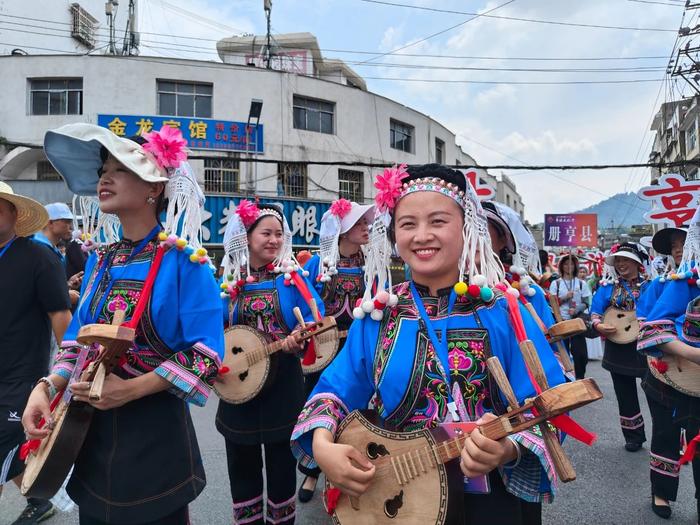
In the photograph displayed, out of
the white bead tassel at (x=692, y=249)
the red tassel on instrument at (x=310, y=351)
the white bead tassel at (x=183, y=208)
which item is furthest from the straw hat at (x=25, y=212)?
the white bead tassel at (x=692, y=249)

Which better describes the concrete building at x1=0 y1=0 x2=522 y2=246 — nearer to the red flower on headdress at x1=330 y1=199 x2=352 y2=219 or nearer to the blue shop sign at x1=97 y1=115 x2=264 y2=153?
the blue shop sign at x1=97 y1=115 x2=264 y2=153

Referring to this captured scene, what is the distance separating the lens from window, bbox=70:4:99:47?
19828 mm

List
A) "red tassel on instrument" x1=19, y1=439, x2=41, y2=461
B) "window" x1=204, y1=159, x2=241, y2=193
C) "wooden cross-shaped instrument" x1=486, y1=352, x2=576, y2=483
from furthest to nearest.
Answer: "window" x1=204, y1=159, x2=241, y2=193 < "red tassel on instrument" x1=19, y1=439, x2=41, y2=461 < "wooden cross-shaped instrument" x1=486, y1=352, x2=576, y2=483

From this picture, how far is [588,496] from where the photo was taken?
12.6ft

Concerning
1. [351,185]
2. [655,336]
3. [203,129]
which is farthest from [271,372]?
[351,185]

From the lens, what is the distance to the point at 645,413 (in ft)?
20.0

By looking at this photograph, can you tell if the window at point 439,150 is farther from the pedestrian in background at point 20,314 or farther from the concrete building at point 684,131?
the pedestrian in background at point 20,314

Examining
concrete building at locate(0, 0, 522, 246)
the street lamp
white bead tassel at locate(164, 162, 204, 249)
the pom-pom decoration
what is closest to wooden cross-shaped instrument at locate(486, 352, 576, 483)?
the pom-pom decoration

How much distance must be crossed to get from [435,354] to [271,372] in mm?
1700

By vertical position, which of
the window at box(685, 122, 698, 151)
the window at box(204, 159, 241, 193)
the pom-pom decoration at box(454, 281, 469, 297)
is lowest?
the pom-pom decoration at box(454, 281, 469, 297)

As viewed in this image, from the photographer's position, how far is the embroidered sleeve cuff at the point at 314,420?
1708mm

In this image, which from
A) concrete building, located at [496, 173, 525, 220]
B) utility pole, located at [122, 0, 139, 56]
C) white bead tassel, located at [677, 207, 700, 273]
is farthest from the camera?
concrete building, located at [496, 173, 525, 220]

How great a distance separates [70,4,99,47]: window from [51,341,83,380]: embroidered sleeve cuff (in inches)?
885

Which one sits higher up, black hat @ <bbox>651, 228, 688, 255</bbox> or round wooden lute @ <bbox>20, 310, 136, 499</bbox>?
black hat @ <bbox>651, 228, 688, 255</bbox>
